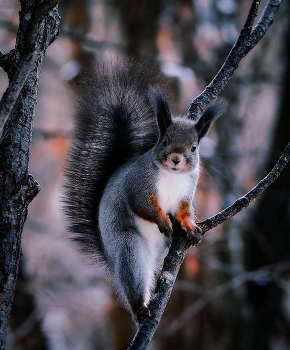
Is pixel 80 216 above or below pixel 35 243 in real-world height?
above

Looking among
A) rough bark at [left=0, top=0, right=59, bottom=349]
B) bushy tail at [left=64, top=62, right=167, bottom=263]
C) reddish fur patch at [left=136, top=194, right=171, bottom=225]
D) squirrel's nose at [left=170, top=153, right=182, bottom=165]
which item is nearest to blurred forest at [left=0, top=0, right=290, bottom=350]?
bushy tail at [left=64, top=62, right=167, bottom=263]

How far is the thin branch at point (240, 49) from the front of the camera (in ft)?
6.89

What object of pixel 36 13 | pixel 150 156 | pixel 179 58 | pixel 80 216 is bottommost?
pixel 80 216

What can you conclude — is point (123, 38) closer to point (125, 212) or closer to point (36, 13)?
point (125, 212)

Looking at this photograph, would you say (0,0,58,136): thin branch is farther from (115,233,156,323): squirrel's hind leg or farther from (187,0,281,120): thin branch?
(115,233,156,323): squirrel's hind leg

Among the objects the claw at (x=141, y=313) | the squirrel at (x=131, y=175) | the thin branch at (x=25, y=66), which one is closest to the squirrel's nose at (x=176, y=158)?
the squirrel at (x=131, y=175)

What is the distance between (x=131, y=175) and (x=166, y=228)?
316 mm

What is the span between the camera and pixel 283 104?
5055 mm

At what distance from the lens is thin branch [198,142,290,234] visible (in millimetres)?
1820

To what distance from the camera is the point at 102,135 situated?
2.63 meters

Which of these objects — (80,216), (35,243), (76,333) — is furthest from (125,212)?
(76,333)

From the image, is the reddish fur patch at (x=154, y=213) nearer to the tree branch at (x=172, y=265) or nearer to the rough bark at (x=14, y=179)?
the tree branch at (x=172, y=265)

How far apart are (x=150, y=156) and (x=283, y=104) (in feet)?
9.92

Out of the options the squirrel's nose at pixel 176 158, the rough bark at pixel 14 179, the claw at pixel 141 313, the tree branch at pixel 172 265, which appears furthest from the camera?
the squirrel's nose at pixel 176 158
